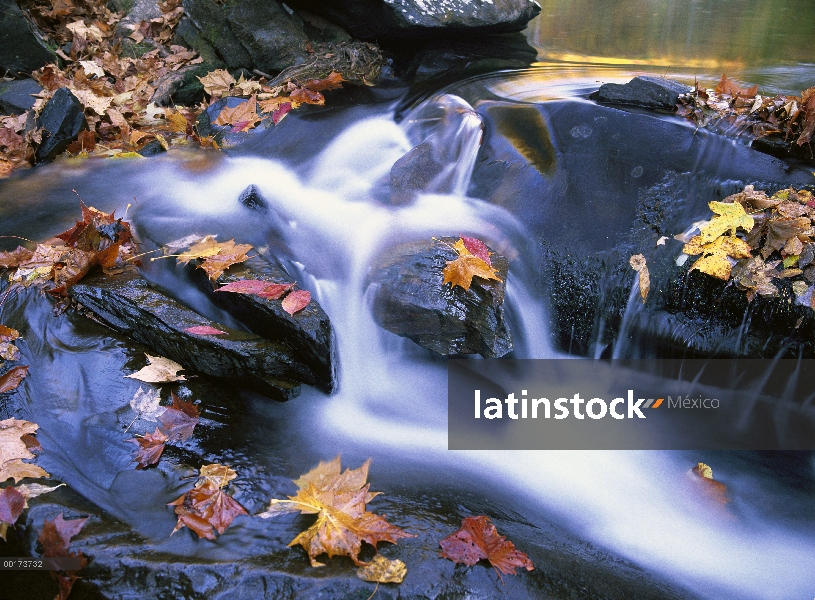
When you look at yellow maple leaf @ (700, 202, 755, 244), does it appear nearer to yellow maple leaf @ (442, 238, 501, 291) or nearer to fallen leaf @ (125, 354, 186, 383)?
yellow maple leaf @ (442, 238, 501, 291)

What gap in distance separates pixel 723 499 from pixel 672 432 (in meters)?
0.50

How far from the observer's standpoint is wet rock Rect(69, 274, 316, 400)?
10.3 ft

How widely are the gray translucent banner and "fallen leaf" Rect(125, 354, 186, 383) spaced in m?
1.57

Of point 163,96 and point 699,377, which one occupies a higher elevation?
point 163,96

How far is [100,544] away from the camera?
2205 millimetres

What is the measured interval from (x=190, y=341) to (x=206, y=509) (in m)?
1.00

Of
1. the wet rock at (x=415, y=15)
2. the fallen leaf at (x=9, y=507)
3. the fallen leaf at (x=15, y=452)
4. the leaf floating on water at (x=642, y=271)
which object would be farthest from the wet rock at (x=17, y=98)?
the leaf floating on water at (x=642, y=271)

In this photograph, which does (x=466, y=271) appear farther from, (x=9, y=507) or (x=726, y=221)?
(x=9, y=507)

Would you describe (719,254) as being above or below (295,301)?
above

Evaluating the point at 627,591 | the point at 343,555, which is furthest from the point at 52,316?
the point at 627,591

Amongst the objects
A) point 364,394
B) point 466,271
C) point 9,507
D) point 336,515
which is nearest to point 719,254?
point 466,271

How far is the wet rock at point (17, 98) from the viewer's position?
5.77m

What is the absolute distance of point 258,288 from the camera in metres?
3.34

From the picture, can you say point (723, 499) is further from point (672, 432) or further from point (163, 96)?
point (163, 96)
